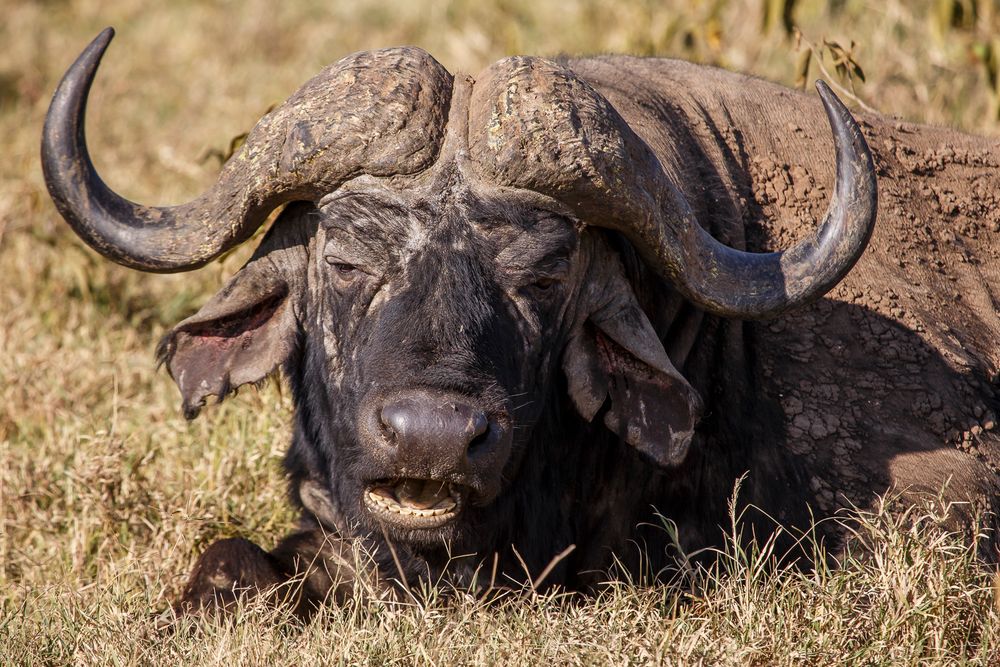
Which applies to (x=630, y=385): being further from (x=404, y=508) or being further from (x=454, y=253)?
(x=404, y=508)

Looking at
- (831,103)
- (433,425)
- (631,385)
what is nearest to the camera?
(433,425)

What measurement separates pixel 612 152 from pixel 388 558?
132 centimetres

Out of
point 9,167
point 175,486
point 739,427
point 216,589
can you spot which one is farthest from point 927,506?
point 9,167

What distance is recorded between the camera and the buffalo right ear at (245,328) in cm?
390

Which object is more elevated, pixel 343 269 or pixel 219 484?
pixel 343 269

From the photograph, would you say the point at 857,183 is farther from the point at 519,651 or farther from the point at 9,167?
the point at 9,167

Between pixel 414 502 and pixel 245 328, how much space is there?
3.13ft

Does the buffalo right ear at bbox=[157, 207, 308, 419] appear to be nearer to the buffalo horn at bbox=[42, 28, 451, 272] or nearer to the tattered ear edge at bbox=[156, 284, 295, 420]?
the tattered ear edge at bbox=[156, 284, 295, 420]

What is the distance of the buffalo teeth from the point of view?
331 cm

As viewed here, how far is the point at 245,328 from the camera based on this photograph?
4008 millimetres

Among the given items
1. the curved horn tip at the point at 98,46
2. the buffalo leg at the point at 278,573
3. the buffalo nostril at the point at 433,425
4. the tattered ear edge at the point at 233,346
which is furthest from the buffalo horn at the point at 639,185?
the buffalo leg at the point at 278,573

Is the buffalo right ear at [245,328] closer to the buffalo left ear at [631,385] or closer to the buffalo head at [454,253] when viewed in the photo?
the buffalo head at [454,253]

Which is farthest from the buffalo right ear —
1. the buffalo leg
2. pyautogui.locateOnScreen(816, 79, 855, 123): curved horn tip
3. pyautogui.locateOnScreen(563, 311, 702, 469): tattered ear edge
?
pyautogui.locateOnScreen(816, 79, 855, 123): curved horn tip

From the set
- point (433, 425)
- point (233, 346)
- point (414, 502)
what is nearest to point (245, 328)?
point (233, 346)
